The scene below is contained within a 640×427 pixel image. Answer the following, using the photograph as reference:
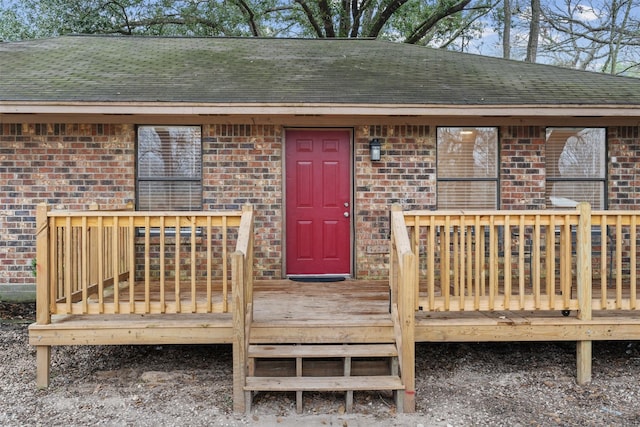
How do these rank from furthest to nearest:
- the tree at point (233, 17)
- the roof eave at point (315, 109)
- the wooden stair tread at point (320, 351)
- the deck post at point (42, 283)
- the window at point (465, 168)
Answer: the tree at point (233, 17), the window at point (465, 168), the roof eave at point (315, 109), the deck post at point (42, 283), the wooden stair tread at point (320, 351)

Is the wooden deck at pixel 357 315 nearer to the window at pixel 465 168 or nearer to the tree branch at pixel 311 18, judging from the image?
the window at pixel 465 168

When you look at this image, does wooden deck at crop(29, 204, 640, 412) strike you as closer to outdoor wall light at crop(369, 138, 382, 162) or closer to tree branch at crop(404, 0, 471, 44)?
outdoor wall light at crop(369, 138, 382, 162)

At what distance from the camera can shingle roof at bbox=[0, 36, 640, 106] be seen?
21.1ft

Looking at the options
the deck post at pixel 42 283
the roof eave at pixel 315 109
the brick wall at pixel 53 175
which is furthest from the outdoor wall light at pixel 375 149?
the deck post at pixel 42 283

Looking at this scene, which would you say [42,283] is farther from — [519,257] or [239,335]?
[519,257]

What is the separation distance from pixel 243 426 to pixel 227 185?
3.62m

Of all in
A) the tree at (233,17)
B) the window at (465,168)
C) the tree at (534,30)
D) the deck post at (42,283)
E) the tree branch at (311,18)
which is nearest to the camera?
the deck post at (42,283)

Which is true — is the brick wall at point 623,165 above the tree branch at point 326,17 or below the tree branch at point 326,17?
below

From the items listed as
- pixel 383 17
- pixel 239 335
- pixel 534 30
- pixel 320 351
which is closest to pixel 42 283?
pixel 239 335

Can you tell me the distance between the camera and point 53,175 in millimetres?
6781

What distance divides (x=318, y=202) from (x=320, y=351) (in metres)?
2.99

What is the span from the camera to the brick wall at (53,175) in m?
6.75

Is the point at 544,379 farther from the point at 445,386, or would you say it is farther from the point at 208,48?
the point at 208,48

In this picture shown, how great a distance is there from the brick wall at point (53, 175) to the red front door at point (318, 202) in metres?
2.15
